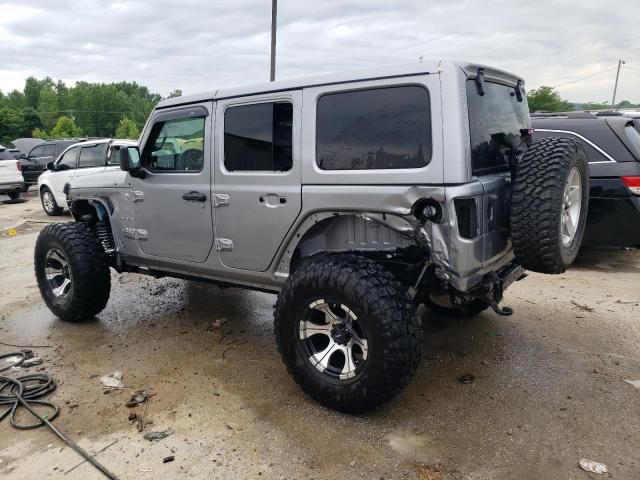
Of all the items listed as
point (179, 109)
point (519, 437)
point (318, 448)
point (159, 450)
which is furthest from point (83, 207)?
point (519, 437)

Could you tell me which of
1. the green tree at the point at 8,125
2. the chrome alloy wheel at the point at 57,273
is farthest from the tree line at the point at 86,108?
the chrome alloy wheel at the point at 57,273

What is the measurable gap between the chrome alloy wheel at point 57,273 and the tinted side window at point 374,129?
9.53 feet

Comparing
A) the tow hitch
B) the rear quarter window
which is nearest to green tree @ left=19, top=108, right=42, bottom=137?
the rear quarter window

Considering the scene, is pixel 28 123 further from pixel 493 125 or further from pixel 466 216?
pixel 466 216

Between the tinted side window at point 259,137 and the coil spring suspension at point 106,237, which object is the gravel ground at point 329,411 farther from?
the tinted side window at point 259,137

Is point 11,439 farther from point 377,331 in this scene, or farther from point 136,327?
point 377,331

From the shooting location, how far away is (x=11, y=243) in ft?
28.9

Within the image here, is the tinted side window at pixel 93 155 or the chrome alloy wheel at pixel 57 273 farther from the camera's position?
the tinted side window at pixel 93 155

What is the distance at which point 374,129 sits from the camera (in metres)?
3.01

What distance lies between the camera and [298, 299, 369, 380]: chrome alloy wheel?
3016 mm

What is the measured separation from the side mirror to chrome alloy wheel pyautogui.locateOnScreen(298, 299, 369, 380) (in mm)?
2102

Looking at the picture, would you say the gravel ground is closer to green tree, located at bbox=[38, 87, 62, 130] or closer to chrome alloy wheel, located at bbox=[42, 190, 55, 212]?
chrome alloy wheel, located at bbox=[42, 190, 55, 212]

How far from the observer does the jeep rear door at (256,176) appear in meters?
3.35

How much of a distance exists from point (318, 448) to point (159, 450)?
88 centimetres
